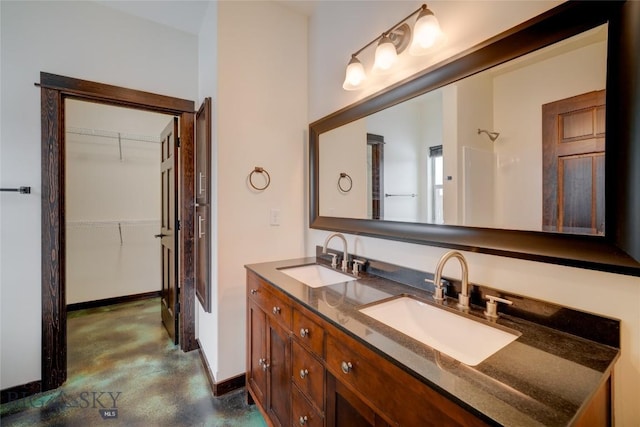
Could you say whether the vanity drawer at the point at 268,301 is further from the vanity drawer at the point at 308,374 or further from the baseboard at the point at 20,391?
the baseboard at the point at 20,391

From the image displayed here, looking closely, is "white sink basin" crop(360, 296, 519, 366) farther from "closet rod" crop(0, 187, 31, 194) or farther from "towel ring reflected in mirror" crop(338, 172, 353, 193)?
"closet rod" crop(0, 187, 31, 194)

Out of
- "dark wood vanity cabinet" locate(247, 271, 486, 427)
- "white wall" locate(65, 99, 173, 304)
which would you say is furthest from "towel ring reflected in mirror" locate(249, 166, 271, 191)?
"white wall" locate(65, 99, 173, 304)

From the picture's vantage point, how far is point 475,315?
1.00 metres

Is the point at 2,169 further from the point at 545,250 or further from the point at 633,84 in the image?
the point at 633,84

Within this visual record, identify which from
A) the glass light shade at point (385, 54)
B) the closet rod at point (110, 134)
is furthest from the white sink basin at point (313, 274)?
the closet rod at point (110, 134)

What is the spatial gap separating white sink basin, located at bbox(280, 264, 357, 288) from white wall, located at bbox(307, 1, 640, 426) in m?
0.23

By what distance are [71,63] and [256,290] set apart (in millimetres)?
2082

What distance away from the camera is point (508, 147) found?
104 centimetres

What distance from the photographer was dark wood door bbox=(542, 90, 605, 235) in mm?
815

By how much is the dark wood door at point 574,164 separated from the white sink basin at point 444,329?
40cm

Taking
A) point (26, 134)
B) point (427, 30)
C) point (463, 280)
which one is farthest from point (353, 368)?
point (26, 134)

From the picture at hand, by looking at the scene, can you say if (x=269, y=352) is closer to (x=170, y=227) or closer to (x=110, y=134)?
(x=170, y=227)

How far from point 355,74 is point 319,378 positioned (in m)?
1.54

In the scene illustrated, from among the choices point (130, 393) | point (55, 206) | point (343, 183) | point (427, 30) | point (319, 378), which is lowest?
point (130, 393)
